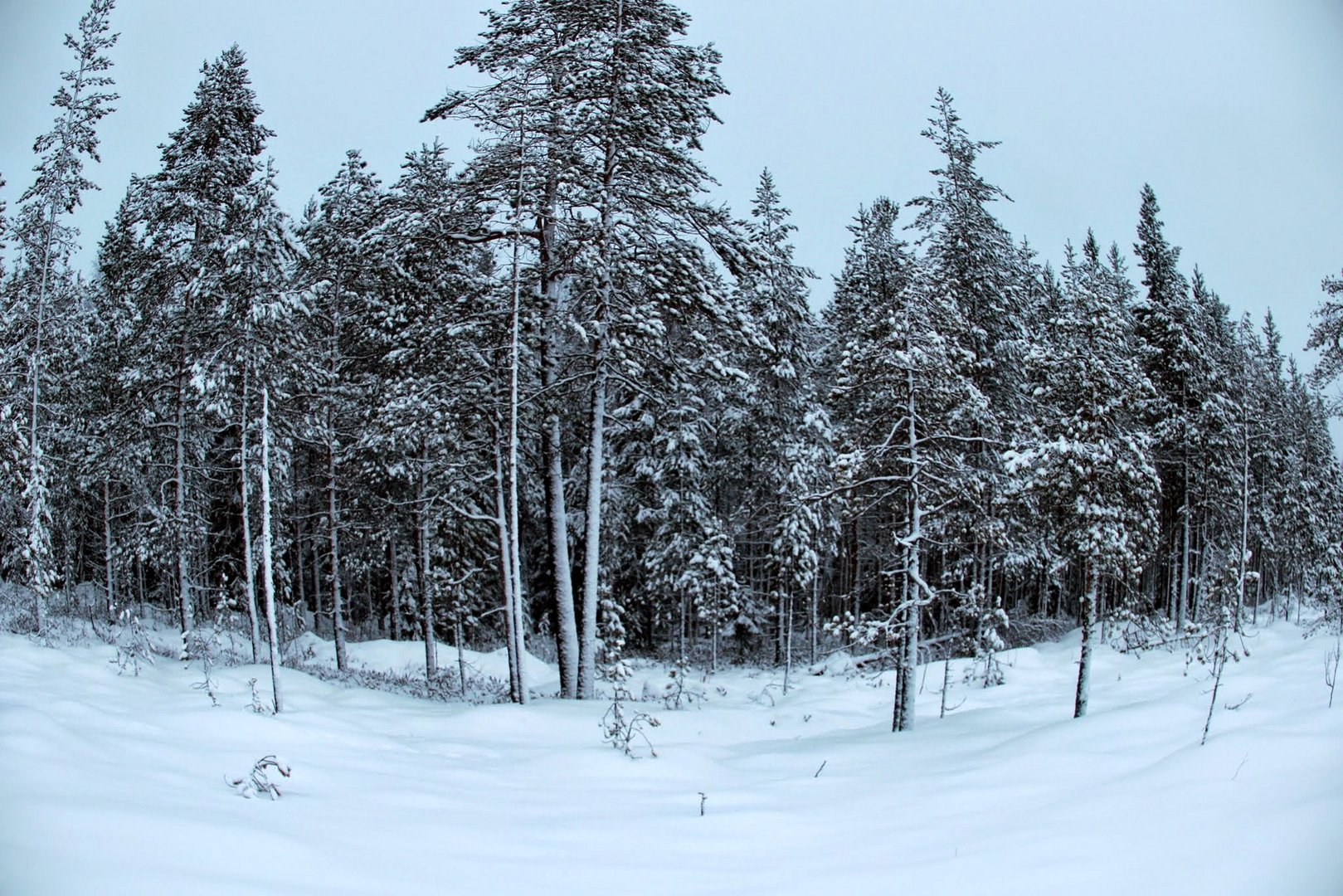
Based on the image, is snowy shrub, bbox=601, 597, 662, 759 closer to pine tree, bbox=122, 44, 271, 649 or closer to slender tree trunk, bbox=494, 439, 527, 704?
slender tree trunk, bbox=494, 439, 527, 704

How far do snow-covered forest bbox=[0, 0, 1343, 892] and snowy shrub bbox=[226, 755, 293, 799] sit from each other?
175 inches

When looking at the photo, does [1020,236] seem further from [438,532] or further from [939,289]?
[438,532]

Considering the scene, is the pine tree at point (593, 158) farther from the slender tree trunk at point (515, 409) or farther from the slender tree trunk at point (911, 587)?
the slender tree trunk at point (911, 587)

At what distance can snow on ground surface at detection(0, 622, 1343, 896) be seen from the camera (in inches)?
185

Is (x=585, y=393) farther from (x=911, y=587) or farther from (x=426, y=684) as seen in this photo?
(x=426, y=684)

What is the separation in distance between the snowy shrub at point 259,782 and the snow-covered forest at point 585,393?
14.6 ft

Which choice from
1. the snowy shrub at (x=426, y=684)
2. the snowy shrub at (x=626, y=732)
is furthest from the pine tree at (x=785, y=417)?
the snowy shrub at (x=626, y=732)

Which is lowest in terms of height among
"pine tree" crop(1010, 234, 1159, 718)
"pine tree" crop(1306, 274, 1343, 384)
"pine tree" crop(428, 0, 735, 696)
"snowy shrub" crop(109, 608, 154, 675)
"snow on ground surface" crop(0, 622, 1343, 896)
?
"snowy shrub" crop(109, 608, 154, 675)

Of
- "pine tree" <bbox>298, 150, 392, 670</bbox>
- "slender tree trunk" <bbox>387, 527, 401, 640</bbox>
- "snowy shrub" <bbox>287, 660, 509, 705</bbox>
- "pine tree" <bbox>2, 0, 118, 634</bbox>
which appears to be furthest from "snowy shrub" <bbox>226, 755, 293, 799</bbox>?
"slender tree trunk" <bbox>387, 527, 401, 640</bbox>

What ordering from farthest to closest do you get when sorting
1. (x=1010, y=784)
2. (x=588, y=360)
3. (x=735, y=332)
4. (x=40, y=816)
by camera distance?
(x=588, y=360) → (x=735, y=332) → (x=1010, y=784) → (x=40, y=816)

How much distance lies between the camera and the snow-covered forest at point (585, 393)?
15133 millimetres

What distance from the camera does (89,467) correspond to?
23.7 metres

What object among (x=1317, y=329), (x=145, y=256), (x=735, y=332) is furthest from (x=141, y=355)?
(x=1317, y=329)

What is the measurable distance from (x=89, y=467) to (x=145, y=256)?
856 centimetres
